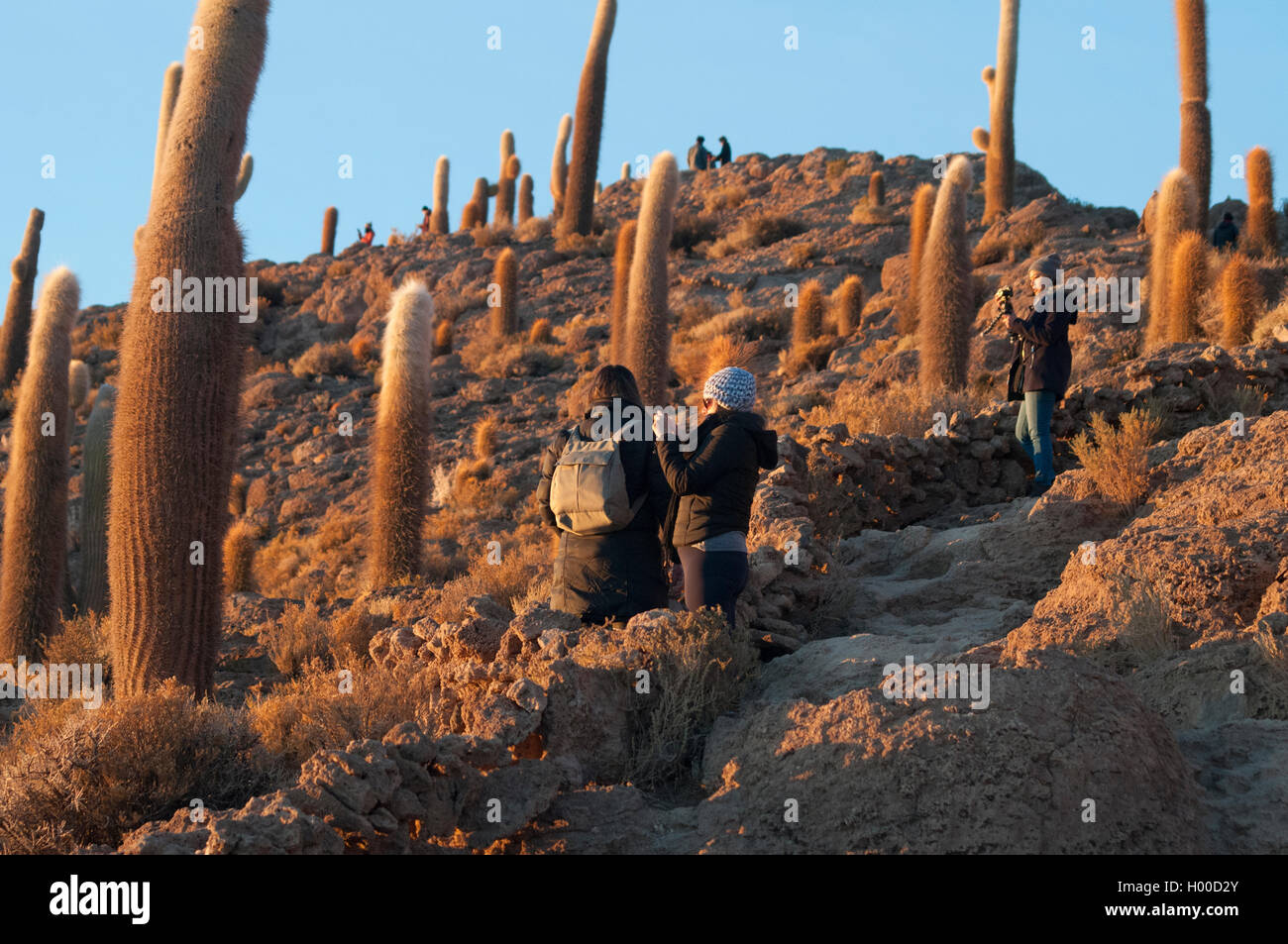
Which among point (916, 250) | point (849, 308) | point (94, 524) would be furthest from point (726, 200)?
point (94, 524)

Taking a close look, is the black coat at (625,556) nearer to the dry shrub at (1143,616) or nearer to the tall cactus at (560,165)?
the dry shrub at (1143,616)

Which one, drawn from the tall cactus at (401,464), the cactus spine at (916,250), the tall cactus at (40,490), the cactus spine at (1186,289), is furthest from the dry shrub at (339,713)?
the cactus spine at (916,250)

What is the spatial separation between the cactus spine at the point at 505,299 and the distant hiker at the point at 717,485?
20.4 m

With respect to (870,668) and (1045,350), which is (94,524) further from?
(870,668)

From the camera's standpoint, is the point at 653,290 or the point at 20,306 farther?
the point at 20,306

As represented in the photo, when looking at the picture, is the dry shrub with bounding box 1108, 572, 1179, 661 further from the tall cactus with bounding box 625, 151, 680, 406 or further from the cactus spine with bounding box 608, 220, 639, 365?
the cactus spine with bounding box 608, 220, 639, 365

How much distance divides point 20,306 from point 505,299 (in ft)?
35.2

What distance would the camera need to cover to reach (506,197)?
113 feet

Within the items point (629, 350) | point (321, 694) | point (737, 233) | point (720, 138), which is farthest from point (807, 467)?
point (720, 138)

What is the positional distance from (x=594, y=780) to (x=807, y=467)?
522 cm

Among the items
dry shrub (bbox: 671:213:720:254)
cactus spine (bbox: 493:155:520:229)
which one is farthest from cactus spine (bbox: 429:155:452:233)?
dry shrub (bbox: 671:213:720:254)

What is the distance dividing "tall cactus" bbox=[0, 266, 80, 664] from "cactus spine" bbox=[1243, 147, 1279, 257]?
62.0 feet

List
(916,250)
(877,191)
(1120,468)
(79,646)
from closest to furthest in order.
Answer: (1120,468) → (79,646) → (916,250) → (877,191)

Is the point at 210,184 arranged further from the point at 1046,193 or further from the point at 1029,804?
the point at 1046,193
